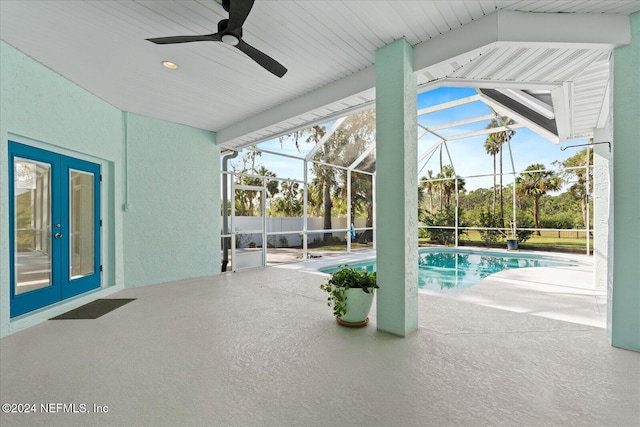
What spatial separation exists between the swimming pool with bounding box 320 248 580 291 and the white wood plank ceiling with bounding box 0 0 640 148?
353 cm

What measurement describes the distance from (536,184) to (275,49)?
11.2 m

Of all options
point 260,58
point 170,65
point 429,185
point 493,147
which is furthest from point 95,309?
point 493,147

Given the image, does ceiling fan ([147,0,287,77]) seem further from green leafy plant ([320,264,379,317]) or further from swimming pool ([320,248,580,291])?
swimming pool ([320,248,580,291])

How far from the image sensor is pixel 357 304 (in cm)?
307

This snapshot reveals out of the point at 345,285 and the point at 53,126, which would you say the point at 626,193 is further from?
the point at 53,126

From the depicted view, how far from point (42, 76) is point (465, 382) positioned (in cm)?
507

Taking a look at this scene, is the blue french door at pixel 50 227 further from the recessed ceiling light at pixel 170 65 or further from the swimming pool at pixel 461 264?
the swimming pool at pixel 461 264

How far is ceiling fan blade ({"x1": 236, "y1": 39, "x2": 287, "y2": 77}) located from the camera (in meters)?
2.41

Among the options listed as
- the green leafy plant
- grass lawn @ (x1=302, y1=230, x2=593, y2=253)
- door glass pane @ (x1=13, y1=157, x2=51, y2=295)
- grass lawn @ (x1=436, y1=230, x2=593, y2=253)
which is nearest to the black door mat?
door glass pane @ (x1=13, y1=157, x2=51, y2=295)

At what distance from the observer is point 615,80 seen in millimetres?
2520

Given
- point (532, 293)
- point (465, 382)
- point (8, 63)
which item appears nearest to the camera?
point (465, 382)

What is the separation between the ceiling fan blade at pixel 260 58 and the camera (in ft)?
7.89

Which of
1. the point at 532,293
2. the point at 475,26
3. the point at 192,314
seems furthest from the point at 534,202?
the point at 192,314

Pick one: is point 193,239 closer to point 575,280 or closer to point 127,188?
point 127,188
